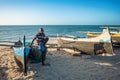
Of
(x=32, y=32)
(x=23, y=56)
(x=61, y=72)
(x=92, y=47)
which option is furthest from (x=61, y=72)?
(x=32, y=32)

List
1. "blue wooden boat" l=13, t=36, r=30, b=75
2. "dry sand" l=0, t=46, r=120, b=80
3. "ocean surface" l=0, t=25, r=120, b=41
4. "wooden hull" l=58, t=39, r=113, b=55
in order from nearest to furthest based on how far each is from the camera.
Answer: "dry sand" l=0, t=46, r=120, b=80 < "blue wooden boat" l=13, t=36, r=30, b=75 < "wooden hull" l=58, t=39, r=113, b=55 < "ocean surface" l=0, t=25, r=120, b=41

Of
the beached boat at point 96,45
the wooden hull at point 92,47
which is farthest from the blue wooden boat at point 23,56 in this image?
the beached boat at point 96,45

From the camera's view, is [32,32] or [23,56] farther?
[32,32]

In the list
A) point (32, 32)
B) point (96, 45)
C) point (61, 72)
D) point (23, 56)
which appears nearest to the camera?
point (23, 56)

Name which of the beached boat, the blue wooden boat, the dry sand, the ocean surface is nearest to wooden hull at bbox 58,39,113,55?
the beached boat

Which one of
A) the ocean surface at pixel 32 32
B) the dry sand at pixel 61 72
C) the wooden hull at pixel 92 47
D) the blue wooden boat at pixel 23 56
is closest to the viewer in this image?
the dry sand at pixel 61 72

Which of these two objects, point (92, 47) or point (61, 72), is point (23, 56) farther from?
point (92, 47)

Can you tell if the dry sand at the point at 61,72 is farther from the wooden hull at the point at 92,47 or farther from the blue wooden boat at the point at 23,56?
the wooden hull at the point at 92,47

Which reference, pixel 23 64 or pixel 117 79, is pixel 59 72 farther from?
pixel 117 79

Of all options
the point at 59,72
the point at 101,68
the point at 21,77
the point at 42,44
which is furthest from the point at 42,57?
the point at 101,68

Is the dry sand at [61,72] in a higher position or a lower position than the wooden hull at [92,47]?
lower

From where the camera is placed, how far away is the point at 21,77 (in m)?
7.17

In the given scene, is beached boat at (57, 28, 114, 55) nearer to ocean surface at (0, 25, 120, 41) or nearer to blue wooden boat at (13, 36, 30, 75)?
blue wooden boat at (13, 36, 30, 75)

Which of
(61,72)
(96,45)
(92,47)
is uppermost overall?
(96,45)
